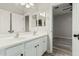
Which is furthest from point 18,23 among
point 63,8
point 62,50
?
point 63,8

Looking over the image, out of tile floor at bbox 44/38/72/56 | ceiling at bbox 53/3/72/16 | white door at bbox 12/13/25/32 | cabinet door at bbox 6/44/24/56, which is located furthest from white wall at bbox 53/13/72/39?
cabinet door at bbox 6/44/24/56

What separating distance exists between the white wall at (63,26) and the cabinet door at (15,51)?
18.7 feet

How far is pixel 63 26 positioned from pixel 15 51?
6134mm

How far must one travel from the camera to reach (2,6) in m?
1.68

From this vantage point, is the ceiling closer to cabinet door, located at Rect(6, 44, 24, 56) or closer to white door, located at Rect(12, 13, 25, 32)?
white door, located at Rect(12, 13, 25, 32)

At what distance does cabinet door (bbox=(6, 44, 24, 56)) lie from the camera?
1113 mm

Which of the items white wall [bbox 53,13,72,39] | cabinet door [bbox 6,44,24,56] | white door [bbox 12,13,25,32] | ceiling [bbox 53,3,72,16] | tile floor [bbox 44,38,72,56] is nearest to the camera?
cabinet door [bbox 6,44,24,56]

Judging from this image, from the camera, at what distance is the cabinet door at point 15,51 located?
1.11 meters

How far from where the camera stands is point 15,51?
1.23 m

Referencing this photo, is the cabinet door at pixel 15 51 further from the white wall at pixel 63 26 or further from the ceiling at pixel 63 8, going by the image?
the white wall at pixel 63 26

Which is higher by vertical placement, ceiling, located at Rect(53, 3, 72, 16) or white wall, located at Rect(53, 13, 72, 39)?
ceiling, located at Rect(53, 3, 72, 16)

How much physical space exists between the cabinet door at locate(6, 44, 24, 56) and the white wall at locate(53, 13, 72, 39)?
569 cm

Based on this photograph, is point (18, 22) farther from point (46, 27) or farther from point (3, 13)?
point (46, 27)

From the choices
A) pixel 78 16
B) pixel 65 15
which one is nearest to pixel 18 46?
pixel 78 16
